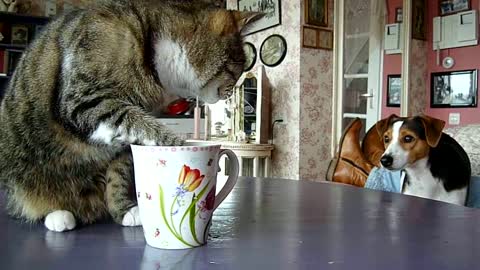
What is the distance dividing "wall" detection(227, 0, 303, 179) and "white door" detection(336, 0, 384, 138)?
328 mm

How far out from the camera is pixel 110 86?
574 millimetres

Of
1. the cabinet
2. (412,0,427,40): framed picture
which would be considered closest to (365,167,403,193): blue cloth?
(412,0,427,40): framed picture

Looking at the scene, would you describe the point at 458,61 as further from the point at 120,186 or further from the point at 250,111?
the point at 120,186

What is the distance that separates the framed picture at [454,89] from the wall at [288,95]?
90cm

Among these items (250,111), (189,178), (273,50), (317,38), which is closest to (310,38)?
(317,38)

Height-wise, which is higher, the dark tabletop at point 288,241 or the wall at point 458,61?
the wall at point 458,61

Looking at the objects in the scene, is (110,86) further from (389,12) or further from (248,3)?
(248,3)

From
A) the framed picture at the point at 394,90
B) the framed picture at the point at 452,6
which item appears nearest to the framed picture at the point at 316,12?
the framed picture at the point at 394,90

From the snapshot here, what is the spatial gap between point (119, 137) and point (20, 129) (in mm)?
158

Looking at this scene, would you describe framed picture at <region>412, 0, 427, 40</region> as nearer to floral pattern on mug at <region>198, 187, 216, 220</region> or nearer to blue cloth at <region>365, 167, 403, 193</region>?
blue cloth at <region>365, 167, 403, 193</region>

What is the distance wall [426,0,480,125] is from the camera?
2.86 metres

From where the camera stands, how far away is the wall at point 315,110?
3.26 metres

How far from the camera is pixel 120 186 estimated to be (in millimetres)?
632

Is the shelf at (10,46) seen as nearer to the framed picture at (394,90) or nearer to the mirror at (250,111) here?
the mirror at (250,111)
